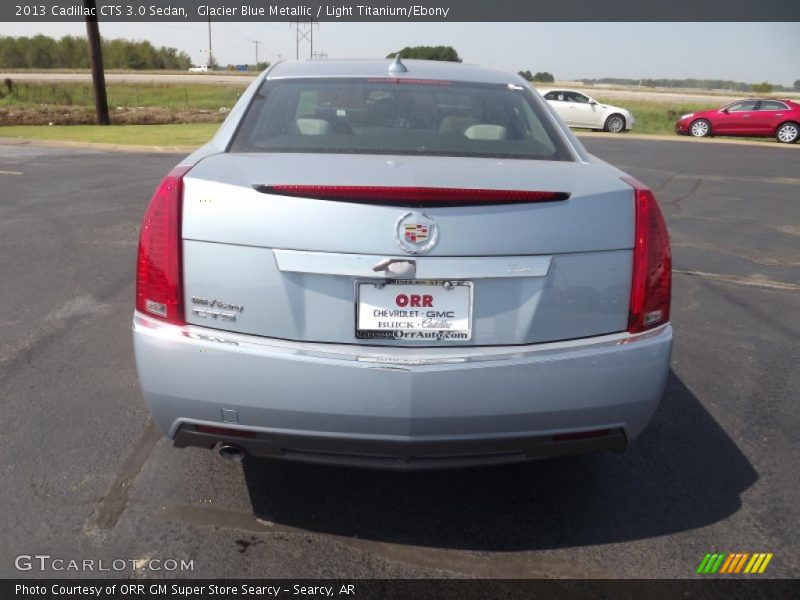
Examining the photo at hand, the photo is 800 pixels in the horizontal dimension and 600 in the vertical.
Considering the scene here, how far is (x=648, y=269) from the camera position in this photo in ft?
8.40

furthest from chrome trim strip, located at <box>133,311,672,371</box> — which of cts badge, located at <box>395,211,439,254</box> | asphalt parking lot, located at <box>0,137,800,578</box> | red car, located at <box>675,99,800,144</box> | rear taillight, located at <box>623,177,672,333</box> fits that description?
red car, located at <box>675,99,800,144</box>

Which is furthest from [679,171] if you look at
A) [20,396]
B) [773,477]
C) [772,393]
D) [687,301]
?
[20,396]

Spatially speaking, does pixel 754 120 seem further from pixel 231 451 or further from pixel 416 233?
pixel 231 451

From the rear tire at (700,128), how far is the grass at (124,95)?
19858mm

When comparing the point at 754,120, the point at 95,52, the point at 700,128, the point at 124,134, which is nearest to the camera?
the point at 124,134

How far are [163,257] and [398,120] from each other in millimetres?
1354

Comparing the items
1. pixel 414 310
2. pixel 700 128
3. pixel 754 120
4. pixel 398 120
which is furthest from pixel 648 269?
pixel 700 128

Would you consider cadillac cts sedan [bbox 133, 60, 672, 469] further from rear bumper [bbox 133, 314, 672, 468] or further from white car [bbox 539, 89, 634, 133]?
white car [bbox 539, 89, 634, 133]

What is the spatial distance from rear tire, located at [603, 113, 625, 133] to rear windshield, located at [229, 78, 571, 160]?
80.0 ft

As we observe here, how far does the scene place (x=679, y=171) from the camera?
584 inches

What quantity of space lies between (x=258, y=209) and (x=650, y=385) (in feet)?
4.85

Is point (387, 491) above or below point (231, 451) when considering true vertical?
below

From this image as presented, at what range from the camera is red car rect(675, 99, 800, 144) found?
24.9 metres
